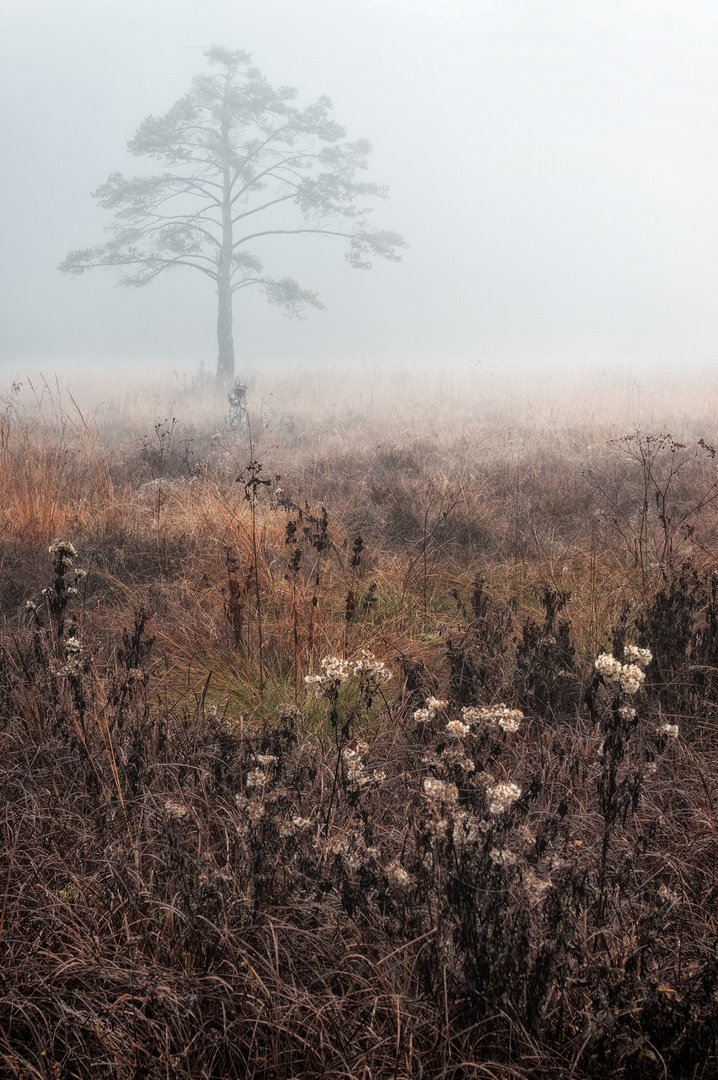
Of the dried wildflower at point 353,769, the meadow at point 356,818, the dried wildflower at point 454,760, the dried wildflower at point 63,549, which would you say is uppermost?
the dried wildflower at point 63,549

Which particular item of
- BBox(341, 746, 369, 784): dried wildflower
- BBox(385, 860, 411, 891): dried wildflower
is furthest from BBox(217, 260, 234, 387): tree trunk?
BBox(385, 860, 411, 891): dried wildflower

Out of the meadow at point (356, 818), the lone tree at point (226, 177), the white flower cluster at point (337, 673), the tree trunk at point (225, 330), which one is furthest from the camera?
the tree trunk at point (225, 330)

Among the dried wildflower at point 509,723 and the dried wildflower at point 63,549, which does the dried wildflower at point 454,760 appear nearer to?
the dried wildflower at point 509,723

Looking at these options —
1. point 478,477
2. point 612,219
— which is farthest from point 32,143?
point 478,477

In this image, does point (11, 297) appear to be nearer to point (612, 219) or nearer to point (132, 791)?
point (612, 219)

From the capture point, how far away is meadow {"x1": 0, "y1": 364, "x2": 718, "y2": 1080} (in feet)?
4.03

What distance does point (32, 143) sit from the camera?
8112cm

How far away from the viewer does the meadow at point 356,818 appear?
1228 mm

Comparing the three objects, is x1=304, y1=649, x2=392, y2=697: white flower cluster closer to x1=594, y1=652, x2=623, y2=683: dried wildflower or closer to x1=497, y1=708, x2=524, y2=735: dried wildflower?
x1=497, y1=708, x2=524, y2=735: dried wildflower

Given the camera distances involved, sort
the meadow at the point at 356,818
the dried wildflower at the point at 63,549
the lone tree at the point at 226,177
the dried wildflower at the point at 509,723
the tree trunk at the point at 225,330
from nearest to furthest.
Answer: the meadow at the point at 356,818, the dried wildflower at the point at 509,723, the dried wildflower at the point at 63,549, the lone tree at the point at 226,177, the tree trunk at the point at 225,330

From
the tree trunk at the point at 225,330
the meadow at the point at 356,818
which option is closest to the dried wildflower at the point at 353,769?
the meadow at the point at 356,818

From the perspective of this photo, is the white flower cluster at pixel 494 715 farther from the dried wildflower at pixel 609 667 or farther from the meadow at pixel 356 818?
the dried wildflower at pixel 609 667

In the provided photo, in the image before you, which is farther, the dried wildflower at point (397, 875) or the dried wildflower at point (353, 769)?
the dried wildflower at point (353, 769)

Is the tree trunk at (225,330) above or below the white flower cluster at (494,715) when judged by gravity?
above
